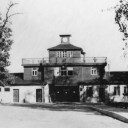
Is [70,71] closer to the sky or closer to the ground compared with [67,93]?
closer to the sky

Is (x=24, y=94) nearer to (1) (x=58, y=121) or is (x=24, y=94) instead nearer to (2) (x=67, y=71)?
(2) (x=67, y=71)

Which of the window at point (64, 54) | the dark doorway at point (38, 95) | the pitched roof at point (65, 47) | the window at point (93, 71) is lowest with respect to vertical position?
the dark doorway at point (38, 95)

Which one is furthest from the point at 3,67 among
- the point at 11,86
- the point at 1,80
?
the point at 11,86

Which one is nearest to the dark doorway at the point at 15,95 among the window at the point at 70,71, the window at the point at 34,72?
the window at the point at 34,72

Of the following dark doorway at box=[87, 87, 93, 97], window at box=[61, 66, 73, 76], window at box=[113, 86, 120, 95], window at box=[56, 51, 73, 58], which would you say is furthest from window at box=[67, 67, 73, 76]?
window at box=[113, 86, 120, 95]

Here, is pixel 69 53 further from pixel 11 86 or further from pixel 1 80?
pixel 1 80

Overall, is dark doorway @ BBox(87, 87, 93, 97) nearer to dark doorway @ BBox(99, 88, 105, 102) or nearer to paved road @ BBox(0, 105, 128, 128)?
dark doorway @ BBox(99, 88, 105, 102)

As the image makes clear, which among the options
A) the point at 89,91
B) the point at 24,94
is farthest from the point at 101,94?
the point at 24,94

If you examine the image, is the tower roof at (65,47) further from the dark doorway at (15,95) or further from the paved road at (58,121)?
the paved road at (58,121)

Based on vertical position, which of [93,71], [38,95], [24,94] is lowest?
[38,95]

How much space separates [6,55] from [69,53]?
629 inches

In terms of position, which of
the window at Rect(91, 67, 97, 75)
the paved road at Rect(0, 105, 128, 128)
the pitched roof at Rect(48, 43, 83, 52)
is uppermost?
the pitched roof at Rect(48, 43, 83, 52)

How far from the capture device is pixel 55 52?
2189 inches

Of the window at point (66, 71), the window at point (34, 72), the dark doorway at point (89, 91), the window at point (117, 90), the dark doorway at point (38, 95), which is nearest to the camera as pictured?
the window at point (117, 90)
